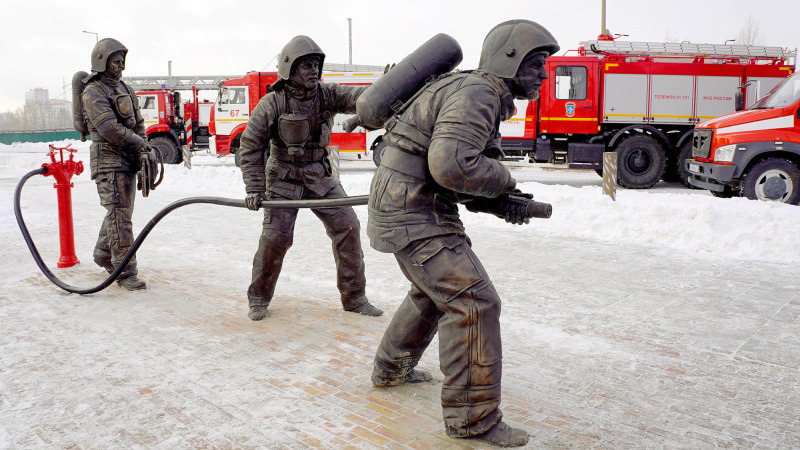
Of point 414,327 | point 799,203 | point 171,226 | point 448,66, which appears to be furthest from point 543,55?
point 799,203

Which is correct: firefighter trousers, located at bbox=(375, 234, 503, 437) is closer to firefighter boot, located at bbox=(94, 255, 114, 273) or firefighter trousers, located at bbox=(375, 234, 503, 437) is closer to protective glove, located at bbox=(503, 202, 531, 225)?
protective glove, located at bbox=(503, 202, 531, 225)

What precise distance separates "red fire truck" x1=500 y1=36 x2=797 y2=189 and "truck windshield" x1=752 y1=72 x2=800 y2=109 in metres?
3.94

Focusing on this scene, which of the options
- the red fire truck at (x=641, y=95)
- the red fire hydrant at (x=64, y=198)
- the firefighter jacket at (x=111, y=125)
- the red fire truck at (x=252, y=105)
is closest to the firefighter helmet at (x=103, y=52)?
the firefighter jacket at (x=111, y=125)

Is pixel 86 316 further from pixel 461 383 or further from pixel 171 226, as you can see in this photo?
pixel 171 226

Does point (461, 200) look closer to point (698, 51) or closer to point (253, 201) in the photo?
point (253, 201)

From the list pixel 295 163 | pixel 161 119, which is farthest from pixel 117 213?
pixel 161 119

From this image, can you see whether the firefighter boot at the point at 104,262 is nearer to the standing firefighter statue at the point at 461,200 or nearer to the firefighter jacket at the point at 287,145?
Answer: the firefighter jacket at the point at 287,145

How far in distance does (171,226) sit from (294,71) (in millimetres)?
5883

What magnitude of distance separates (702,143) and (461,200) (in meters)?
10.5

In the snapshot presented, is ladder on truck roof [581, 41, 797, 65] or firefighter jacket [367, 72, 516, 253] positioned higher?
ladder on truck roof [581, 41, 797, 65]

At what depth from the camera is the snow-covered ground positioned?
3648mm

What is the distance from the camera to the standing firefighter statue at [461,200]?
9.52 feet

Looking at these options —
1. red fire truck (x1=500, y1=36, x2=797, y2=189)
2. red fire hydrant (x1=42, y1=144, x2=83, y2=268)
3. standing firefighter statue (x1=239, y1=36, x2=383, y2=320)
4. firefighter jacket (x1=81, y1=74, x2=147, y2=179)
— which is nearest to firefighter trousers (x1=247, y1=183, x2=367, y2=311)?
standing firefighter statue (x1=239, y1=36, x2=383, y2=320)

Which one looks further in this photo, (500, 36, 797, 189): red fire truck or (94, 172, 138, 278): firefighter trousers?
(500, 36, 797, 189): red fire truck
